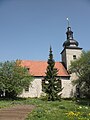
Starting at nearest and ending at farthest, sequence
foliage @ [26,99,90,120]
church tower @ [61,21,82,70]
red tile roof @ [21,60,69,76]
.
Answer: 1. foliage @ [26,99,90,120]
2. red tile roof @ [21,60,69,76]
3. church tower @ [61,21,82,70]

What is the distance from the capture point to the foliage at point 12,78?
126 feet

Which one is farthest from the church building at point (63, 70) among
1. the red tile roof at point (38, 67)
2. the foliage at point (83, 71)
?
the foliage at point (83, 71)

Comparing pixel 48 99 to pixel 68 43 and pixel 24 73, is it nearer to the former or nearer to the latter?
pixel 24 73

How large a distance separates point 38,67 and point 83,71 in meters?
10.8

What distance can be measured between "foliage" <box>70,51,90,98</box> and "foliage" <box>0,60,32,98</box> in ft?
36.5

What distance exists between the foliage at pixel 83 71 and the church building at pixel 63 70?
2402mm

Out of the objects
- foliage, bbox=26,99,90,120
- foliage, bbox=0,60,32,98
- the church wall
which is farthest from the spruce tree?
foliage, bbox=26,99,90,120

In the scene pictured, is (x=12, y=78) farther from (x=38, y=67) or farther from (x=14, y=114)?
(x=14, y=114)

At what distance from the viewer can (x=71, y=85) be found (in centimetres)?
5094

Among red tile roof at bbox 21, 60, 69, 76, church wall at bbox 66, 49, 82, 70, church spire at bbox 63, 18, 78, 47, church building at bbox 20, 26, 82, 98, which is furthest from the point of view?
church spire at bbox 63, 18, 78, 47

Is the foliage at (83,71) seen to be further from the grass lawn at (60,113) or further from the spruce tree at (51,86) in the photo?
the grass lawn at (60,113)

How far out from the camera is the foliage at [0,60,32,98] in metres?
38.3

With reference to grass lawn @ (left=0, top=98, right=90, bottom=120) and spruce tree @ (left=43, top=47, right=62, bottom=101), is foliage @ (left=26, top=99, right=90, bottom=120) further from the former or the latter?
spruce tree @ (left=43, top=47, right=62, bottom=101)

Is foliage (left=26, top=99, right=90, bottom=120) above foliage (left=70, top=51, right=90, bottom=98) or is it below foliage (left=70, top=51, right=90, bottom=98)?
below
